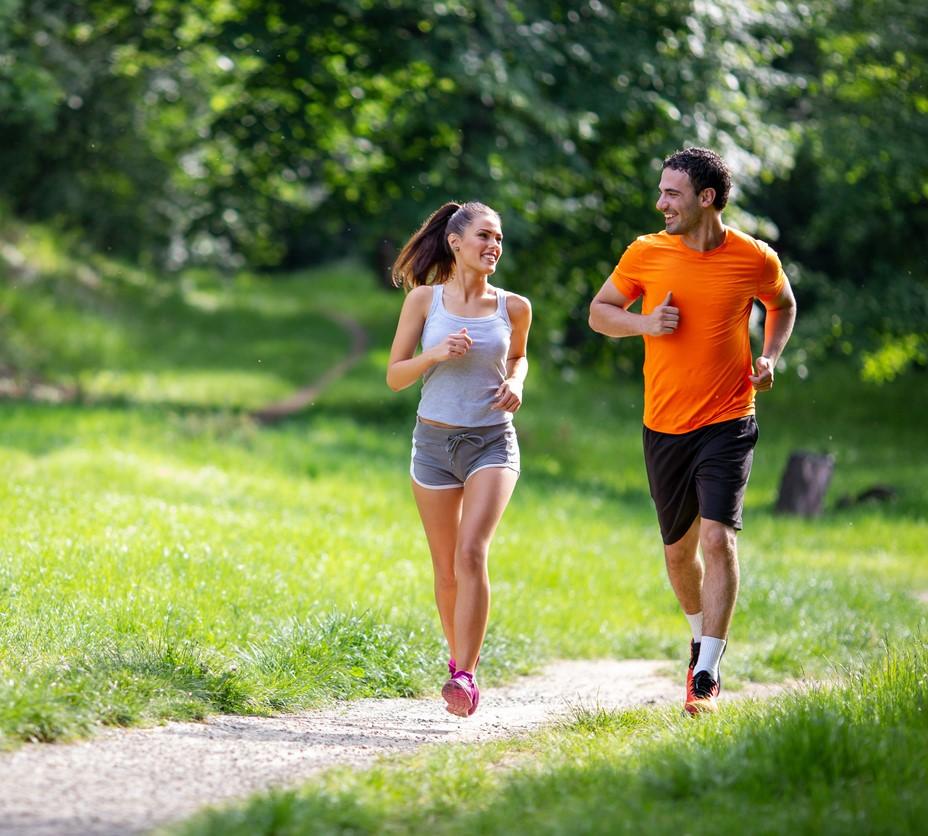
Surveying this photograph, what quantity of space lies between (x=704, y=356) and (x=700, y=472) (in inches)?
20.9

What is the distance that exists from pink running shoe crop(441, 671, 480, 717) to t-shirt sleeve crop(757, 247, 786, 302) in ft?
7.44

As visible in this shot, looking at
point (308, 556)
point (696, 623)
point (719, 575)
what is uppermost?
point (719, 575)

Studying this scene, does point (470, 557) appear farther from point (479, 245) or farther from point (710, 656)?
point (479, 245)

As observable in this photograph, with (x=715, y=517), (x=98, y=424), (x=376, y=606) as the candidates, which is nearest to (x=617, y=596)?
(x=376, y=606)

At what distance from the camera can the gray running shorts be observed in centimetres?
601

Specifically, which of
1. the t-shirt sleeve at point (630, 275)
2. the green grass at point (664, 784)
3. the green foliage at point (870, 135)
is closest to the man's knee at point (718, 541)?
the green grass at point (664, 784)

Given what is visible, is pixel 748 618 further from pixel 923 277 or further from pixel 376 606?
pixel 923 277

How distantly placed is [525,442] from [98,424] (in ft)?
20.8

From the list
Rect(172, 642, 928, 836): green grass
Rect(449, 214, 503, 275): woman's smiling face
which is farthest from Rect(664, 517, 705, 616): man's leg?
Rect(449, 214, 503, 275): woman's smiling face

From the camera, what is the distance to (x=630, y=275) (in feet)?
20.8

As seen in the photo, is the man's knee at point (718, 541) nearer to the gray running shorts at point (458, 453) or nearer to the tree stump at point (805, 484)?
the gray running shorts at point (458, 453)

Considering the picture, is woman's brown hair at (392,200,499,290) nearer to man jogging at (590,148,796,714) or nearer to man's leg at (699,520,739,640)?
man jogging at (590,148,796,714)

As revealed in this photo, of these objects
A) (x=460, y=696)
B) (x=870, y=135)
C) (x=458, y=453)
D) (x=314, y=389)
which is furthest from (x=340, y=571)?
(x=314, y=389)

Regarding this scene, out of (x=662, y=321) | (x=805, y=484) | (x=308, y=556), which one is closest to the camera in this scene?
(x=662, y=321)
